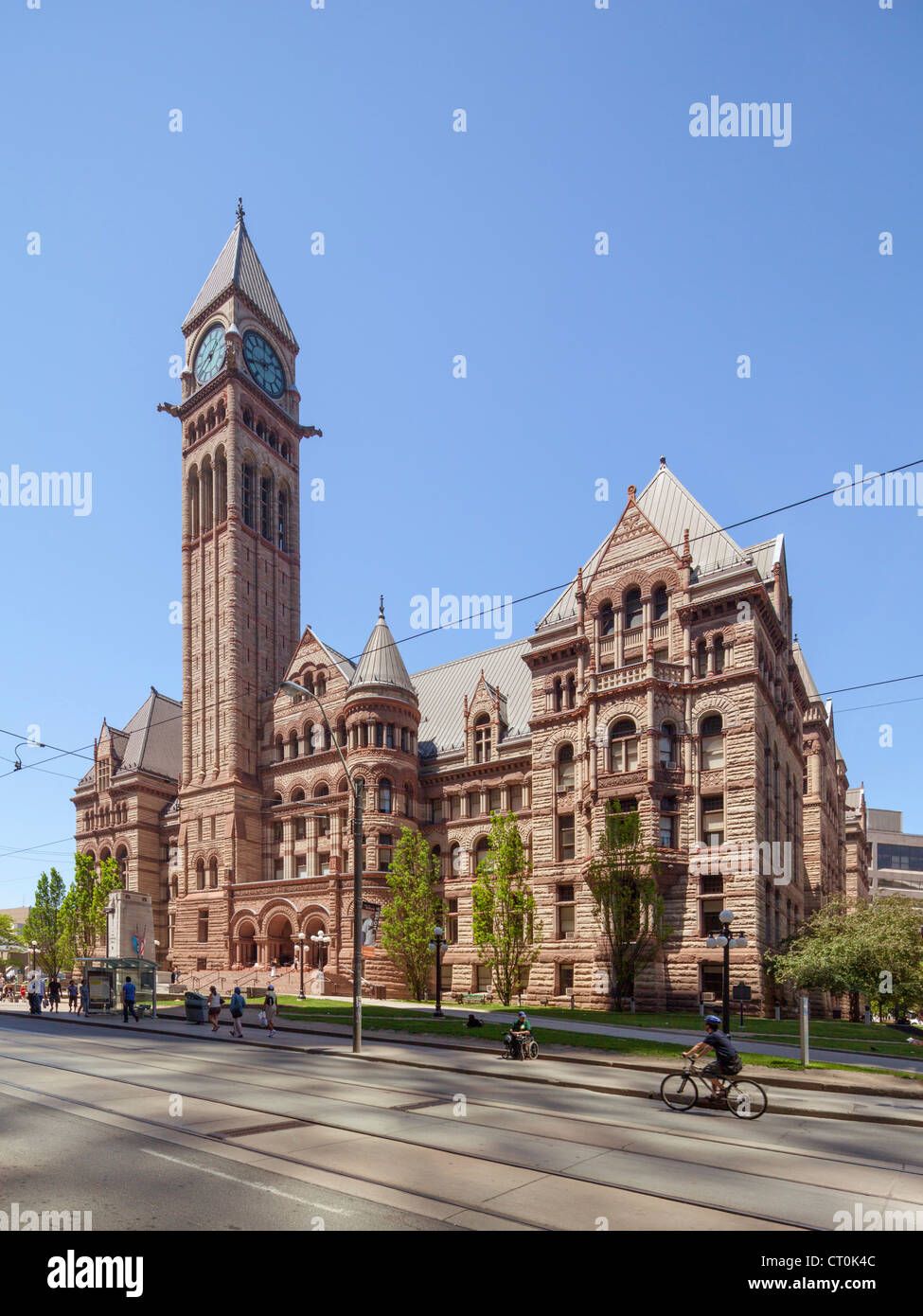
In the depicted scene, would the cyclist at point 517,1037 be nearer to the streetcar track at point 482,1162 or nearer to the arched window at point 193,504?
the streetcar track at point 482,1162

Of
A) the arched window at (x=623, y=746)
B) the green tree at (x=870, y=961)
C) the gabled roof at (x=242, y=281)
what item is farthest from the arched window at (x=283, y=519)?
the green tree at (x=870, y=961)

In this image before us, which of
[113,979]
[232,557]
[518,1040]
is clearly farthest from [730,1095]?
[232,557]

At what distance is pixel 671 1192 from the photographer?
9.90 meters

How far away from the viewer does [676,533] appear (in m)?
46.1

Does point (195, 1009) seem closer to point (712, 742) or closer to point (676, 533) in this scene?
point (712, 742)

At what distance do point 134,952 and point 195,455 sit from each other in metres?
37.7

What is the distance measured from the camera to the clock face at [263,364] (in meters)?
70.2

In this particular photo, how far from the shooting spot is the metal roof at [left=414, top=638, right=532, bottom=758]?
184ft

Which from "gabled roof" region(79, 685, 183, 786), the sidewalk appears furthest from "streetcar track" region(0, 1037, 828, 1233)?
"gabled roof" region(79, 685, 183, 786)

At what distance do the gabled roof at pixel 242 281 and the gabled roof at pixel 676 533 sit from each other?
40136mm

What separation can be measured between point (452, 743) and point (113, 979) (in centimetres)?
2499

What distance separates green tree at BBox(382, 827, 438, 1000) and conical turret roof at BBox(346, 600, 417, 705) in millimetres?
10266
